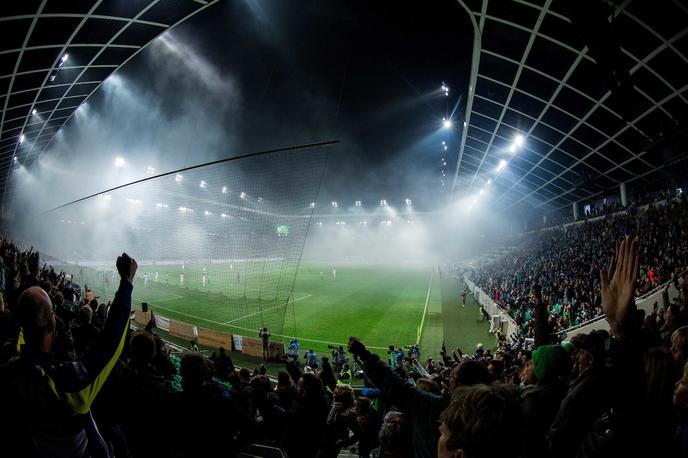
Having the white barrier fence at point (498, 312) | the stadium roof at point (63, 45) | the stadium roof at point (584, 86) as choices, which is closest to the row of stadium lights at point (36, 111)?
the stadium roof at point (63, 45)

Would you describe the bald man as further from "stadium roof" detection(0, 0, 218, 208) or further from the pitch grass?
"stadium roof" detection(0, 0, 218, 208)

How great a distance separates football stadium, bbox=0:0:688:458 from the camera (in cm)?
191

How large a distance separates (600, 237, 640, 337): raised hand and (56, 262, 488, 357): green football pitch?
12202 millimetres

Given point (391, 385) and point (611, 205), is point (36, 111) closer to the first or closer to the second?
point (391, 385)

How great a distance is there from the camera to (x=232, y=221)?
1697 cm

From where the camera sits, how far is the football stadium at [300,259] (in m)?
1.91

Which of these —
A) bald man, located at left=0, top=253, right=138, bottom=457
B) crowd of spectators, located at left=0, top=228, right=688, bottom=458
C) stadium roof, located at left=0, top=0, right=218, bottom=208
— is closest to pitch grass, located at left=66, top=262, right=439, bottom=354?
stadium roof, located at left=0, top=0, right=218, bottom=208

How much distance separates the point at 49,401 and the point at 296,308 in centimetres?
2594

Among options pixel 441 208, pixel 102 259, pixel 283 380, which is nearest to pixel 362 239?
pixel 441 208

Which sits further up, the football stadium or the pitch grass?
the football stadium

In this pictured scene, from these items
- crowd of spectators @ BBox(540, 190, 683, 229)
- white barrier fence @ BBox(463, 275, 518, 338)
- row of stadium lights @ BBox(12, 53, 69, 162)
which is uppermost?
row of stadium lights @ BBox(12, 53, 69, 162)

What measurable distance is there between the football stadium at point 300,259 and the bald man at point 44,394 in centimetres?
1

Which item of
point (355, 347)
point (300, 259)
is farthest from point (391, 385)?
point (300, 259)

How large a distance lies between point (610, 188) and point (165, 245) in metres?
29.6
